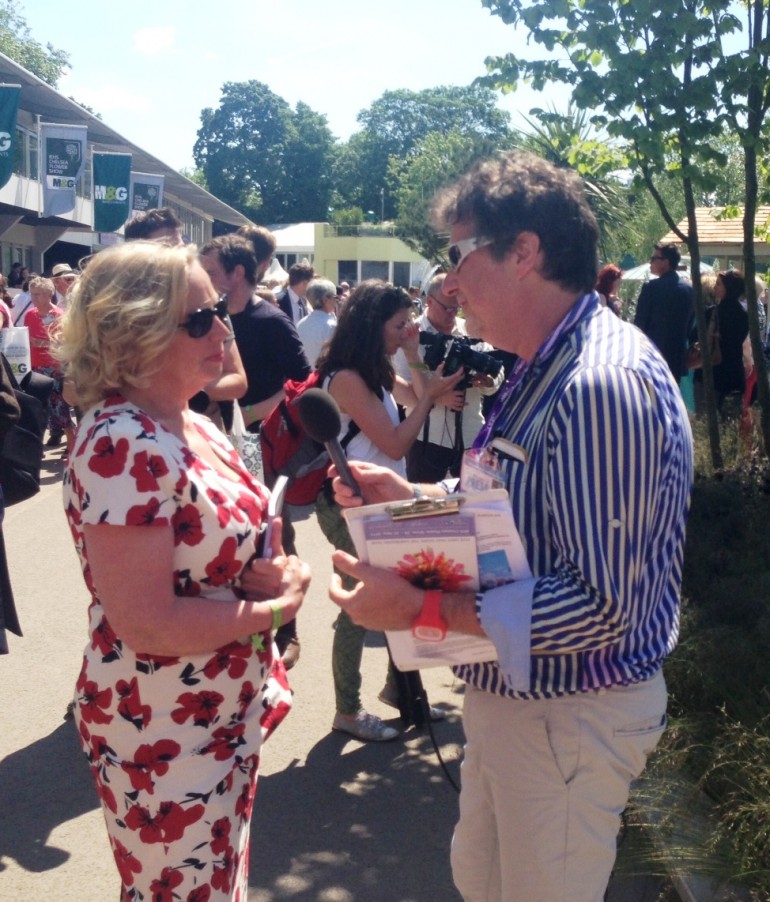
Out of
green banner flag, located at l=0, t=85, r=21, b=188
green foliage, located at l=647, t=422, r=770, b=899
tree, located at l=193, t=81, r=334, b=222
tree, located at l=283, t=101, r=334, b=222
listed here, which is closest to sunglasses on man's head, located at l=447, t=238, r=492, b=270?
green foliage, located at l=647, t=422, r=770, b=899

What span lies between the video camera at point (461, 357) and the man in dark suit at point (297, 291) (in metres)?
8.54

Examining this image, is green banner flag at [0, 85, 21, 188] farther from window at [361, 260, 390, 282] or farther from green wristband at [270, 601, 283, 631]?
window at [361, 260, 390, 282]

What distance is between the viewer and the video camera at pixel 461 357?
5051mm

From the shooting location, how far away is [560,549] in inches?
76.7

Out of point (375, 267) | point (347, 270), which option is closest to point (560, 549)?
point (347, 270)

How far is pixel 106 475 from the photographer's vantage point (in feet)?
7.32

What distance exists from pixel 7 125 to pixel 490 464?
764 inches

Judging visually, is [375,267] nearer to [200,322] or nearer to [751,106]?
[751,106]

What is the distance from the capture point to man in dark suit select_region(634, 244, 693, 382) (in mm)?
10586

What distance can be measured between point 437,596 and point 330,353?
2.96 metres

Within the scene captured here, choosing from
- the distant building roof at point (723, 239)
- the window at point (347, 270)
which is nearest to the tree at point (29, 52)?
the window at point (347, 270)

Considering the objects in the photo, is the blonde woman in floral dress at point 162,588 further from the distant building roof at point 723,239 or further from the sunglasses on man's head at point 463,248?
the distant building roof at point 723,239

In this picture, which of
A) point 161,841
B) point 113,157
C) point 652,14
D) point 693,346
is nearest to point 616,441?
point 161,841

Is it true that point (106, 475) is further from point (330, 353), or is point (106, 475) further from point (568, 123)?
point (568, 123)
